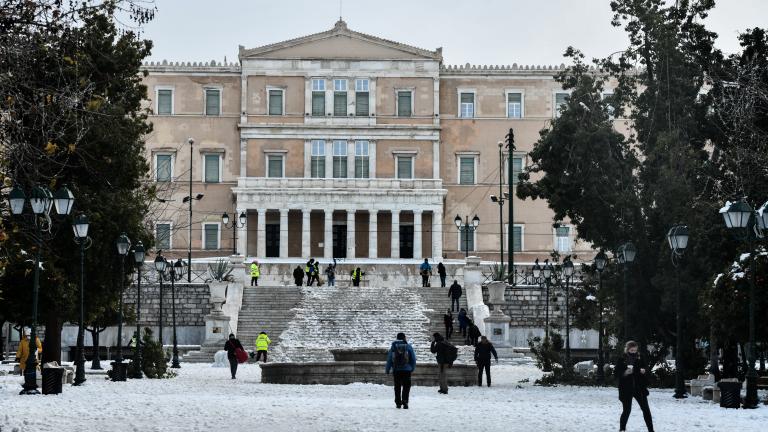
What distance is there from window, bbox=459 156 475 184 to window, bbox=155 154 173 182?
43.5 feet

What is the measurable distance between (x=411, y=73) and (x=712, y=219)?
41.7m

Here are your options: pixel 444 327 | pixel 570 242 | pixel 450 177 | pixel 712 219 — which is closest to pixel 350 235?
pixel 450 177

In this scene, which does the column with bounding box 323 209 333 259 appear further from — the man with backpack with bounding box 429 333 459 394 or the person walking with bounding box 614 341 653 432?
the person walking with bounding box 614 341 653 432

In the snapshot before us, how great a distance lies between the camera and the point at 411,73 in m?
68.6

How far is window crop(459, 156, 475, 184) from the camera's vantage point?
225ft

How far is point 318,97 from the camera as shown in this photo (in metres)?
68.7

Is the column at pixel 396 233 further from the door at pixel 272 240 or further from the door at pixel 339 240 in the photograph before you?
the door at pixel 272 240

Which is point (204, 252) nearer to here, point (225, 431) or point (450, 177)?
point (450, 177)

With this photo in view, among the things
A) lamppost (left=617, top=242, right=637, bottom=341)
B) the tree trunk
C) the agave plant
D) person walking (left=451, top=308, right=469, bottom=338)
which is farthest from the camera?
the agave plant

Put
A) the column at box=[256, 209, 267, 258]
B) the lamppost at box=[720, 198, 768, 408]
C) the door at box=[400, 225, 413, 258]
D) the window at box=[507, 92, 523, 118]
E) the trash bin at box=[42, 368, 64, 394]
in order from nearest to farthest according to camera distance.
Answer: the lamppost at box=[720, 198, 768, 408] → the trash bin at box=[42, 368, 64, 394] → the column at box=[256, 209, 267, 258] → the door at box=[400, 225, 413, 258] → the window at box=[507, 92, 523, 118]

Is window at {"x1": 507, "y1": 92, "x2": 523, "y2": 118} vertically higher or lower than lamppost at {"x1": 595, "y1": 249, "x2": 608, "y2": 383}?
higher

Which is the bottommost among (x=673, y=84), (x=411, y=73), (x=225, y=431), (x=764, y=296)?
(x=225, y=431)

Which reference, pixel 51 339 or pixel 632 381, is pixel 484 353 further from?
pixel 632 381

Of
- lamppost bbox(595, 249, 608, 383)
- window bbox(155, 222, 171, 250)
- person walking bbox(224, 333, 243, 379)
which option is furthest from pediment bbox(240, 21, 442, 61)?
lamppost bbox(595, 249, 608, 383)
